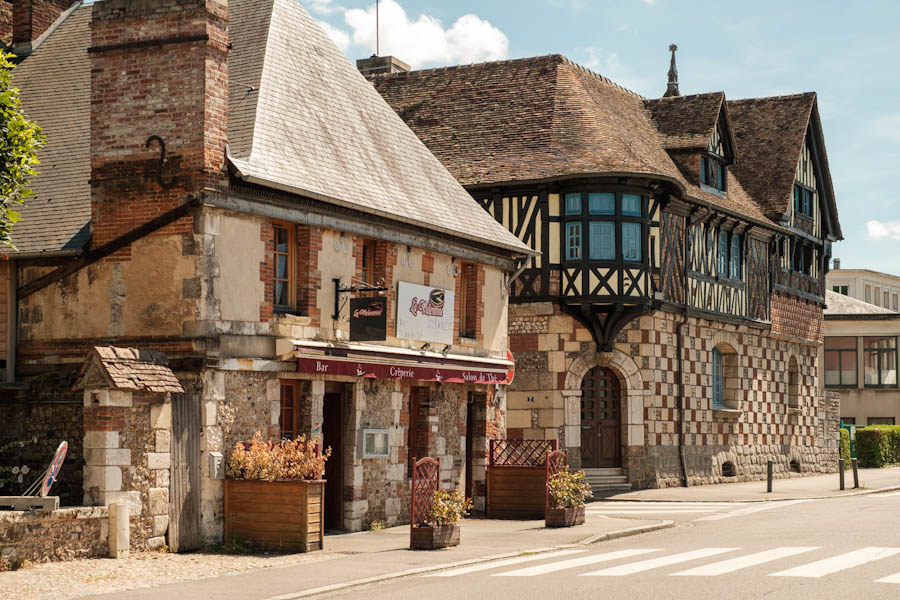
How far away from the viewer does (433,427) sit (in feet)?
66.1

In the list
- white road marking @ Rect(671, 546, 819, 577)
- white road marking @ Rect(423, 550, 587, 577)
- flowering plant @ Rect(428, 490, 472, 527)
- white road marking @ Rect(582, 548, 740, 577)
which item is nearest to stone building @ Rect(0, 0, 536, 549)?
flowering plant @ Rect(428, 490, 472, 527)

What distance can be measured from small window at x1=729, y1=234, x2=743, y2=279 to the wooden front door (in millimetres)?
5921

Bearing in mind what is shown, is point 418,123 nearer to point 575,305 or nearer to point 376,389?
point 575,305

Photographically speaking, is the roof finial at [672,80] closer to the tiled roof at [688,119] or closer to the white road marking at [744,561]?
the tiled roof at [688,119]

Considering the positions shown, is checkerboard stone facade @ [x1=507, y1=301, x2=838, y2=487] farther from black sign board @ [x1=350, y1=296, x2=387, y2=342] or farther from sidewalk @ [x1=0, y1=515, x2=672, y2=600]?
black sign board @ [x1=350, y1=296, x2=387, y2=342]

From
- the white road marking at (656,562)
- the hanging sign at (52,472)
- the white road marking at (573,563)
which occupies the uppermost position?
the hanging sign at (52,472)

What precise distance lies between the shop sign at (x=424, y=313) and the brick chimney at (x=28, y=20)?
8.41 meters

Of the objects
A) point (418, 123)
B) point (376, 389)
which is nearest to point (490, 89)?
point (418, 123)

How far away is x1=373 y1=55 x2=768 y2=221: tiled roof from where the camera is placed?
27.9m

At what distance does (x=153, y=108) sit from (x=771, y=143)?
77.5ft

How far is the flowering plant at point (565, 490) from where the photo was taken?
18812 mm

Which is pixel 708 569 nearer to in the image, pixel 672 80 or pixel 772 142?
pixel 772 142

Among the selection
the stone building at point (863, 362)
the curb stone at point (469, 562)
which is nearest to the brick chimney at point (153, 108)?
the curb stone at point (469, 562)

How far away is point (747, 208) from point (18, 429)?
21946mm
